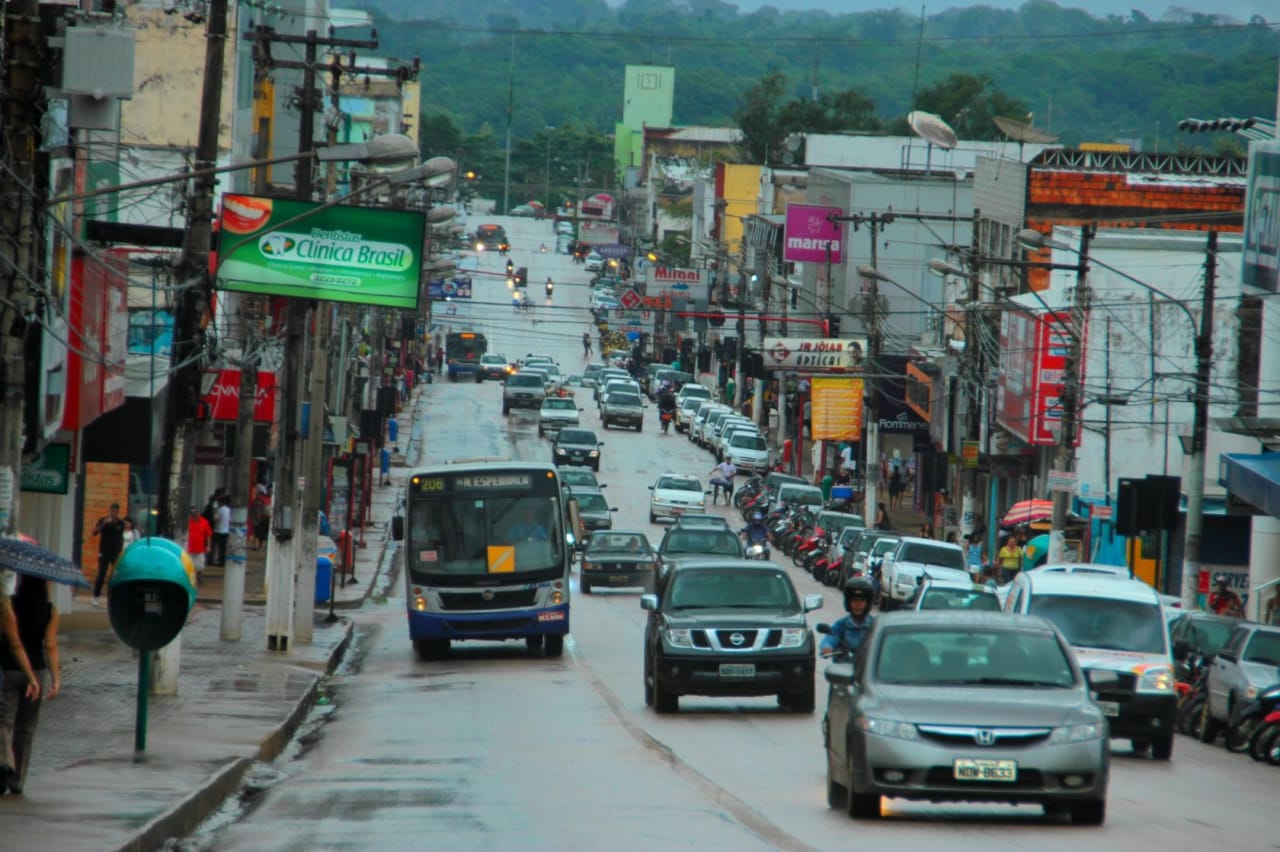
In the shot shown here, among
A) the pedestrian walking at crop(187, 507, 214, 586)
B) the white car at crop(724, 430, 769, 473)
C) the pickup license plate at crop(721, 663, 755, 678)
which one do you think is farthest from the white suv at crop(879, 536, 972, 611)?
the white car at crop(724, 430, 769, 473)

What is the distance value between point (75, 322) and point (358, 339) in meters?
45.3

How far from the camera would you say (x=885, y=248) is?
9119 centimetres

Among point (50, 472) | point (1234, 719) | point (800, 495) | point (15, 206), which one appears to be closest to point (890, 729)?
point (15, 206)

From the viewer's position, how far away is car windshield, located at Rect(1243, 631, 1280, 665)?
80.9 ft

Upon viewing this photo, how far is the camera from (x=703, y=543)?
42.2 m

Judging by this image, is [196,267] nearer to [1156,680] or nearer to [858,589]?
[858,589]

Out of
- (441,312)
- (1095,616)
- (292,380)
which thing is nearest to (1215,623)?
(1095,616)

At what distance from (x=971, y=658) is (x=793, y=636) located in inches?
332

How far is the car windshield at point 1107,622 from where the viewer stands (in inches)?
859

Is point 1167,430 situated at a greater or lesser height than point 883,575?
greater

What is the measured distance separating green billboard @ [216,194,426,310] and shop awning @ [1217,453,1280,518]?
13613 mm

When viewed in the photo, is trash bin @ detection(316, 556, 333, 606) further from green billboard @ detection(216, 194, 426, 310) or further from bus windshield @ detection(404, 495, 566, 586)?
green billboard @ detection(216, 194, 426, 310)

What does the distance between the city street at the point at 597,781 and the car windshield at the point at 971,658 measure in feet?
3.25

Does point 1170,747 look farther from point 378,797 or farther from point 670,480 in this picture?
point 670,480
